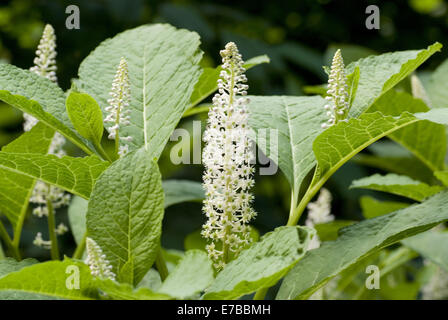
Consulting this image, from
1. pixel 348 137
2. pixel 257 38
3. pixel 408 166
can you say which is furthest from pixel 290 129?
pixel 257 38

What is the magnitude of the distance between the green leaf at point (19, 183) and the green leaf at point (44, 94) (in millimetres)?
193

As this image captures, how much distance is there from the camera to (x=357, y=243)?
85cm

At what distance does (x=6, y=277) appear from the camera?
0.65 m

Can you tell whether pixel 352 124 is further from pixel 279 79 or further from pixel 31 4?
pixel 31 4

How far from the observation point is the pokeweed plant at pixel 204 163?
2.28 ft

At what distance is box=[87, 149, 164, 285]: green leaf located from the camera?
0.75 meters

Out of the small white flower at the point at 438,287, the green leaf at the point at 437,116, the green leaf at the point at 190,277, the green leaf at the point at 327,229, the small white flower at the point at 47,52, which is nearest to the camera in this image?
the green leaf at the point at 190,277

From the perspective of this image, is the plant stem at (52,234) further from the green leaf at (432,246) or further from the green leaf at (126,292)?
the green leaf at (432,246)

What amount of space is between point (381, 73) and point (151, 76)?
1.34ft

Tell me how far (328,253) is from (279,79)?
231cm

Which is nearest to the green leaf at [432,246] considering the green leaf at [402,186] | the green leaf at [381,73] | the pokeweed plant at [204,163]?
the pokeweed plant at [204,163]

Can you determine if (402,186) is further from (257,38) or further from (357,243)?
(257,38)

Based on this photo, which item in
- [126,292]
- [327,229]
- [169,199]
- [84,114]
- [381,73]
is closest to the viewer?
[126,292]
